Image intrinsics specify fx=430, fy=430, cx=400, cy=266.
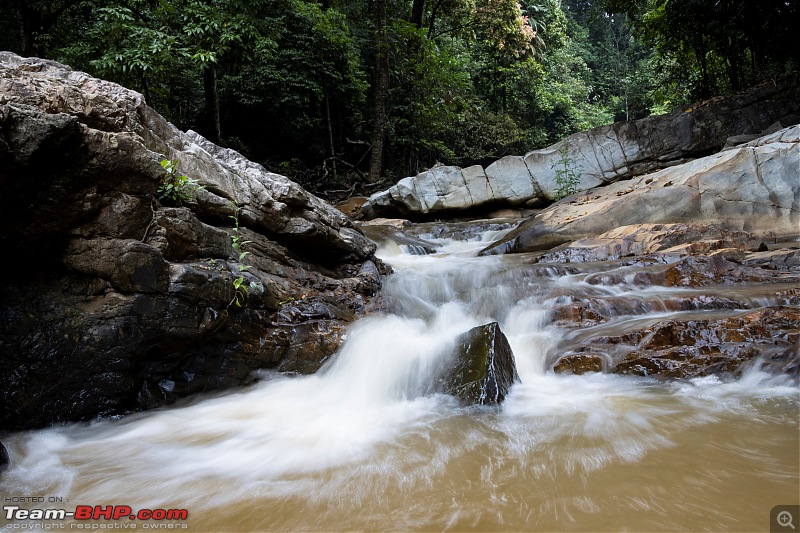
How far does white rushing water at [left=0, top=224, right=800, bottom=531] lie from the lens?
1800mm

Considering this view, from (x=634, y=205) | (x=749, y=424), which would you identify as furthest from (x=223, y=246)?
(x=634, y=205)

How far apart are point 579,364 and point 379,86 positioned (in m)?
11.6

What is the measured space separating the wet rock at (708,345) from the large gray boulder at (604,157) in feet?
26.2

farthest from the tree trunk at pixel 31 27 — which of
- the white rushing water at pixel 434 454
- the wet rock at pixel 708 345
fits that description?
the wet rock at pixel 708 345

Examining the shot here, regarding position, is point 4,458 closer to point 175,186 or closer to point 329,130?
point 175,186

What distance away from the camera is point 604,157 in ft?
35.1

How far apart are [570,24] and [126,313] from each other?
32.5 metres

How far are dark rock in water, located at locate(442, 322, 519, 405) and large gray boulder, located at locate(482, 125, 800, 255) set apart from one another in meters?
4.14

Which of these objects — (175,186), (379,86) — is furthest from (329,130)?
(175,186)

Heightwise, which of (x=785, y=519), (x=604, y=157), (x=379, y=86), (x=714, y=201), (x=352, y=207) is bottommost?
(x=785, y=519)

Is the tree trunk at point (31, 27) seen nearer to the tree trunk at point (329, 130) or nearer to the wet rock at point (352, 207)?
the wet rock at point (352, 207)

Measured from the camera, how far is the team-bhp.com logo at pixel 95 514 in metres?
1.92

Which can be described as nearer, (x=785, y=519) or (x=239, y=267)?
(x=785, y=519)

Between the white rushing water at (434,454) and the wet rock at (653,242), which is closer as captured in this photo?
the white rushing water at (434,454)
